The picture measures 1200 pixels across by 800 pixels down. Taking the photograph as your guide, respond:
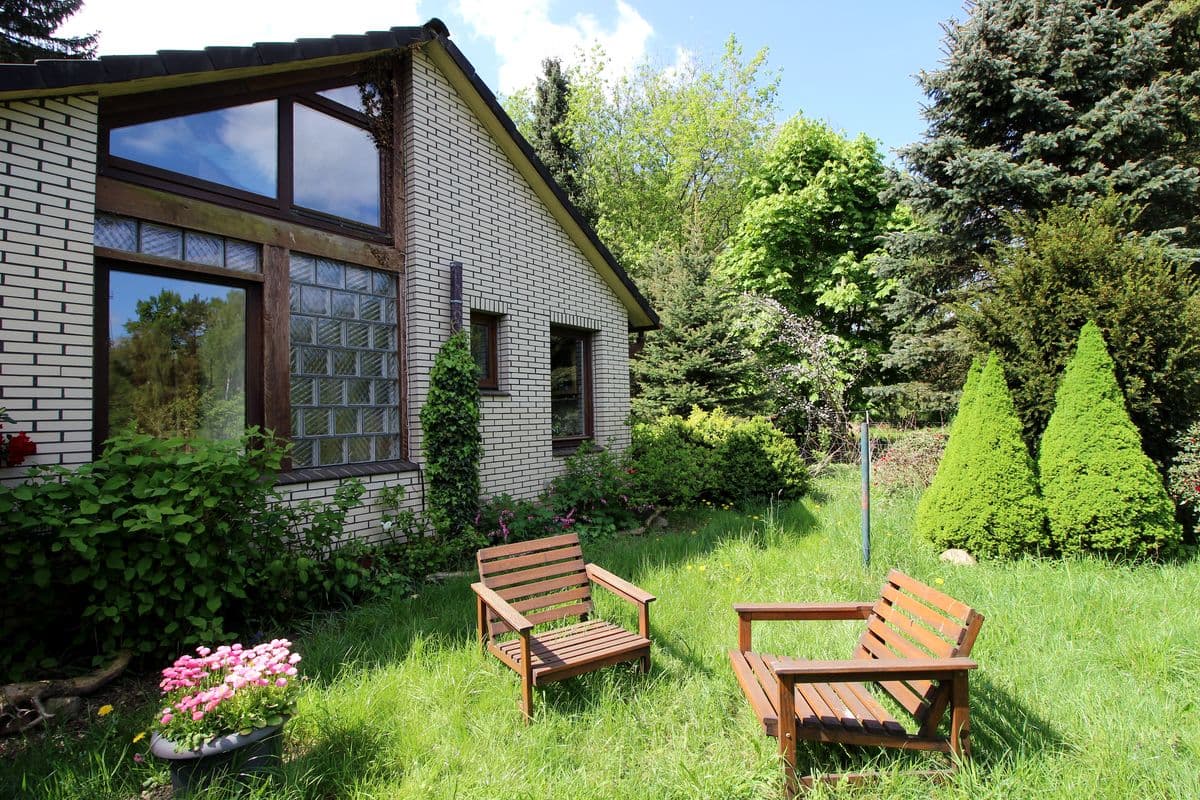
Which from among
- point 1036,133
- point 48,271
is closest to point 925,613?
point 48,271

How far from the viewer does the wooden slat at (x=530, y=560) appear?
13.1 feet

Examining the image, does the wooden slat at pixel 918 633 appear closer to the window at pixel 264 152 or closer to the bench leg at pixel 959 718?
the bench leg at pixel 959 718

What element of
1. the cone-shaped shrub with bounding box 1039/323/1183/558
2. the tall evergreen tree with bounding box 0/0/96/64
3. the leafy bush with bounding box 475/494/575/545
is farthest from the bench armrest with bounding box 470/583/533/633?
the tall evergreen tree with bounding box 0/0/96/64

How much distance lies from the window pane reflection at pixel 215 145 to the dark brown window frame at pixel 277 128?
0.16ft

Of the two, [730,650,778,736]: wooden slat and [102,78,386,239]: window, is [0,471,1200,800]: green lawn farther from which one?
[102,78,386,239]: window

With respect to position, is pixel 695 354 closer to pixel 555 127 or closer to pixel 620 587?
pixel 620 587

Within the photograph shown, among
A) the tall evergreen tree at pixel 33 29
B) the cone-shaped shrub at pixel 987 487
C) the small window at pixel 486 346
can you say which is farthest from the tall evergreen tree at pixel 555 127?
the cone-shaped shrub at pixel 987 487

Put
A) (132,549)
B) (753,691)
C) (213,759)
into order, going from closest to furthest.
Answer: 1. (213,759)
2. (753,691)
3. (132,549)

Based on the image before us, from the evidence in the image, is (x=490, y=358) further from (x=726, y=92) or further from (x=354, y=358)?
(x=726, y=92)

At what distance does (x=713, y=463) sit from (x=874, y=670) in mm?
→ 6785

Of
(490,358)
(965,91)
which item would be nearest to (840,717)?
(490,358)

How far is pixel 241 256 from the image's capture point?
5.10 m

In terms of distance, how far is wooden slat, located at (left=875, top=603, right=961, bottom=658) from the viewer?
2809mm

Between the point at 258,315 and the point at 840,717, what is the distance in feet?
17.2
